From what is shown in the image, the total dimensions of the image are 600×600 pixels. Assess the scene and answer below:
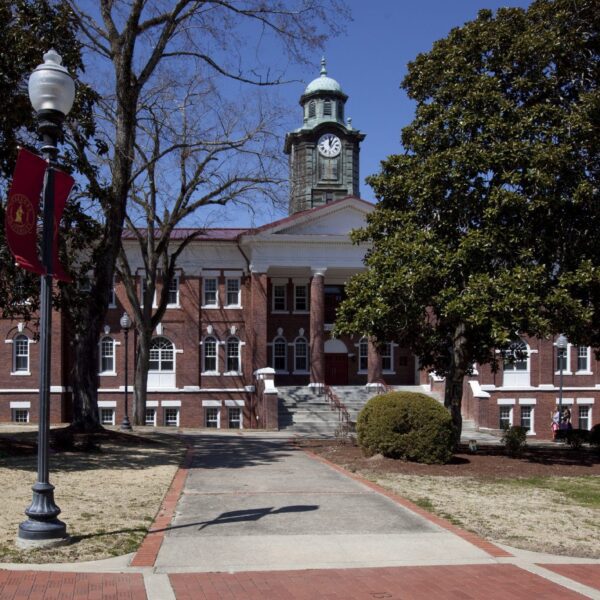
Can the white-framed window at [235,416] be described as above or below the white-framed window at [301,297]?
below

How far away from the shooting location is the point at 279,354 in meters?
40.8

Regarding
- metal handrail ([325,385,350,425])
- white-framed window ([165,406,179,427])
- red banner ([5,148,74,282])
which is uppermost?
red banner ([5,148,74,282])

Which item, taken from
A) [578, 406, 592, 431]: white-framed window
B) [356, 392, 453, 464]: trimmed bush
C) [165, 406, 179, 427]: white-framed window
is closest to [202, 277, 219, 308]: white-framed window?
[165, 406, 179, 427]: white-framed window

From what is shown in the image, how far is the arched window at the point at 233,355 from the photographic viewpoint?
39750 millimetres

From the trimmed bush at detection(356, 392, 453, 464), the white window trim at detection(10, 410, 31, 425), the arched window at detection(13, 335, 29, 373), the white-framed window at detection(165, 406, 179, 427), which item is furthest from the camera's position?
the white-framed window at detection(165, 406, 179, 427)

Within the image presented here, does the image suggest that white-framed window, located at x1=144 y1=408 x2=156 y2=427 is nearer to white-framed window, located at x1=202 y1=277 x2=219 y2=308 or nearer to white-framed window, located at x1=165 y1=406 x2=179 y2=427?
white-framed window, located at x1=165 y1=406 x2=179 y2=427

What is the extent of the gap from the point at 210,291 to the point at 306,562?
108 ft

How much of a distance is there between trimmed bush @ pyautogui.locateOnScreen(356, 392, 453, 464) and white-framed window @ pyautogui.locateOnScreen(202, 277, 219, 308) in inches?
964

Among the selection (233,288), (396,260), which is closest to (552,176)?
(396,260)

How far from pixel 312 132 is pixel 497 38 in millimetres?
30073

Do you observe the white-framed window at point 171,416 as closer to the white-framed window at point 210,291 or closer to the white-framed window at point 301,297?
the white-framed window at point 210,291

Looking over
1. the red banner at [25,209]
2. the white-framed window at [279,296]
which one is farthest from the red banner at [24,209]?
the white-framed window at [279,296]

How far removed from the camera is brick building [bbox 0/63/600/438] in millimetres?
37500

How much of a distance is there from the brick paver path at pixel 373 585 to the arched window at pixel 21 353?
33.5 meters
